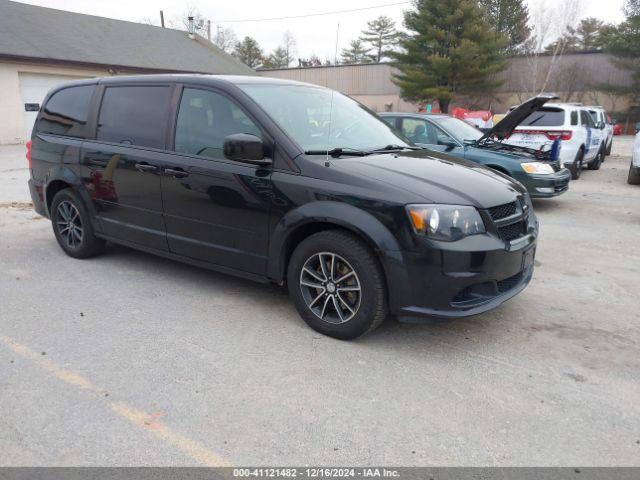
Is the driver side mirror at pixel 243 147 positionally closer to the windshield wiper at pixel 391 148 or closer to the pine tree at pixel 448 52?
the windshield wiper at pixel 391 148

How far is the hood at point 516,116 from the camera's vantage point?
7.91 metres

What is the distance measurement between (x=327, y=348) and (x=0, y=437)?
1.96m

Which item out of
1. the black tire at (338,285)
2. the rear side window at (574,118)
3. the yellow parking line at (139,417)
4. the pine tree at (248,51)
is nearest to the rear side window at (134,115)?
the black tire at (338,285)

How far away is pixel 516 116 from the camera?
8.34 meters

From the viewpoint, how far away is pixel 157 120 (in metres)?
4.57

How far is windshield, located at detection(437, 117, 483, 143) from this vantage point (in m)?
8.61

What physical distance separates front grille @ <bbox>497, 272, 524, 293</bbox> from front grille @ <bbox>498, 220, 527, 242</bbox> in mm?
287

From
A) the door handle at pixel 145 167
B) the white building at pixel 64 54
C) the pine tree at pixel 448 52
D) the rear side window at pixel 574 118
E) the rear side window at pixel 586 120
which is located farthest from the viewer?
the pine tree at pixel 448 52

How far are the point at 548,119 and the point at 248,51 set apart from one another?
58867 millimetres

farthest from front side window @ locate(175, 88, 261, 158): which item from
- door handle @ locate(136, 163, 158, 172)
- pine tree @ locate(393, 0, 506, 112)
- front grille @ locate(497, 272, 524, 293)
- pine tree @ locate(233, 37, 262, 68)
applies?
pine tree @ locate(233, 37, 262, 68)

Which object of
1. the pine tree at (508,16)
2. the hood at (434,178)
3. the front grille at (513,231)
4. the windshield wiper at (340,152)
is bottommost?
the front grille at (513,231)

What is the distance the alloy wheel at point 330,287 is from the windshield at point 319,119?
88 centimetres

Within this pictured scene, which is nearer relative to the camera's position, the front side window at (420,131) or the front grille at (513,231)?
the front grille at (513,231)

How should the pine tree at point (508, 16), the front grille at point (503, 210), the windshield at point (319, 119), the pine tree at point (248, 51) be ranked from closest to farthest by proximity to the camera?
the front grille at point (503, 210) < the windshield at point (319, 119) < the pine tree at point (508, 16) < the pine tree at point (248, 51)
